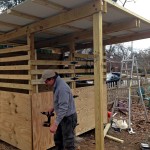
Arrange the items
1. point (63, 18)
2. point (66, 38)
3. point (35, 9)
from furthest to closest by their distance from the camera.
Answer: point (66, 38) < point (63, 18) < point (35, 9)

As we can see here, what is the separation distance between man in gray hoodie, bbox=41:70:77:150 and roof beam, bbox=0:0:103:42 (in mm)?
885

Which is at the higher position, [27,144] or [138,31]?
[138,31]

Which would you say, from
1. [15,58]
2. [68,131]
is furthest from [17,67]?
[68,131]

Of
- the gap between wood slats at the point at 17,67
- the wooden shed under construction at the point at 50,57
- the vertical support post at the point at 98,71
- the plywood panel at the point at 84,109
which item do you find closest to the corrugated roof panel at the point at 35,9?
the wooden shed under construction at the point at 50,57

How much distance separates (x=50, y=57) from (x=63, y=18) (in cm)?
177

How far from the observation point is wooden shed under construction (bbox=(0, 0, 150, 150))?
10.6 feet

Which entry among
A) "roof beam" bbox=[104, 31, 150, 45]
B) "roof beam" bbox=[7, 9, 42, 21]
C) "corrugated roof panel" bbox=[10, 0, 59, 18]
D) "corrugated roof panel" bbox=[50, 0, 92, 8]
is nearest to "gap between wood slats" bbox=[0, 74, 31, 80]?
"roof beam" bbox=[7, 9, 42, 21]

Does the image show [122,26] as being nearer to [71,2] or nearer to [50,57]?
[71,2]

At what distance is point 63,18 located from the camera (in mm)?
3559

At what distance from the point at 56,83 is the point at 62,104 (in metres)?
0.37

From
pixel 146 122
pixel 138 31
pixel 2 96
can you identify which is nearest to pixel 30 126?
pixel 2 96

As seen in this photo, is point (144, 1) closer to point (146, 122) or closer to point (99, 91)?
point (146, 122)

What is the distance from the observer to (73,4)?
330 centimetres

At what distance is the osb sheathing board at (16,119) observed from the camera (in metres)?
4.34
